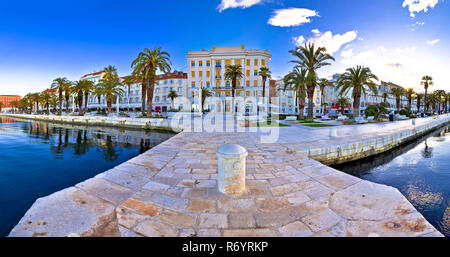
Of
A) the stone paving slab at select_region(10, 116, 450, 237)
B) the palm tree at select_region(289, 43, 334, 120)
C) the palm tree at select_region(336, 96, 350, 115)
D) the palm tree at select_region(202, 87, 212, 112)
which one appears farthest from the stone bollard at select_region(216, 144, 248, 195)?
the palm tree at select_region(336, 96, 350, 115)

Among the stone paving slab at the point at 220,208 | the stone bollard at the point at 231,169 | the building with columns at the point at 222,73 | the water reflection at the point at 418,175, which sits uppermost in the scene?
the building with columns at the point at 222,73

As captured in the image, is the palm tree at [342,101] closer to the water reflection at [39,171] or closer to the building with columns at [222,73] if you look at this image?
the building with columns at [222,73]

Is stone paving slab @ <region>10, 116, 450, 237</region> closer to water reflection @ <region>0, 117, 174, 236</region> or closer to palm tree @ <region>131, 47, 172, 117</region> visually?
water reflection @ <region>0, 117, 174, 236</region>

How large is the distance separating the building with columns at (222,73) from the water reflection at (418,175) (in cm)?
3573

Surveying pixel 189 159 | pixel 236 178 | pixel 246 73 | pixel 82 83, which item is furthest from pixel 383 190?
pixel 82 83

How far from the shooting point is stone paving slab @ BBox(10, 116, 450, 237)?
100 inches

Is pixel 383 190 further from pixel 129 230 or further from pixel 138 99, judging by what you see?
pixel 138 99

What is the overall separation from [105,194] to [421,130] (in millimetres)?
26371

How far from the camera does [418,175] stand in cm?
786

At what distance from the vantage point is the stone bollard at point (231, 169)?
354cm

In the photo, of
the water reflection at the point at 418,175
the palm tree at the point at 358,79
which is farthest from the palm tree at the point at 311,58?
the water reflection at the point at 418,175

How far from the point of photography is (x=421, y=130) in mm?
18688
